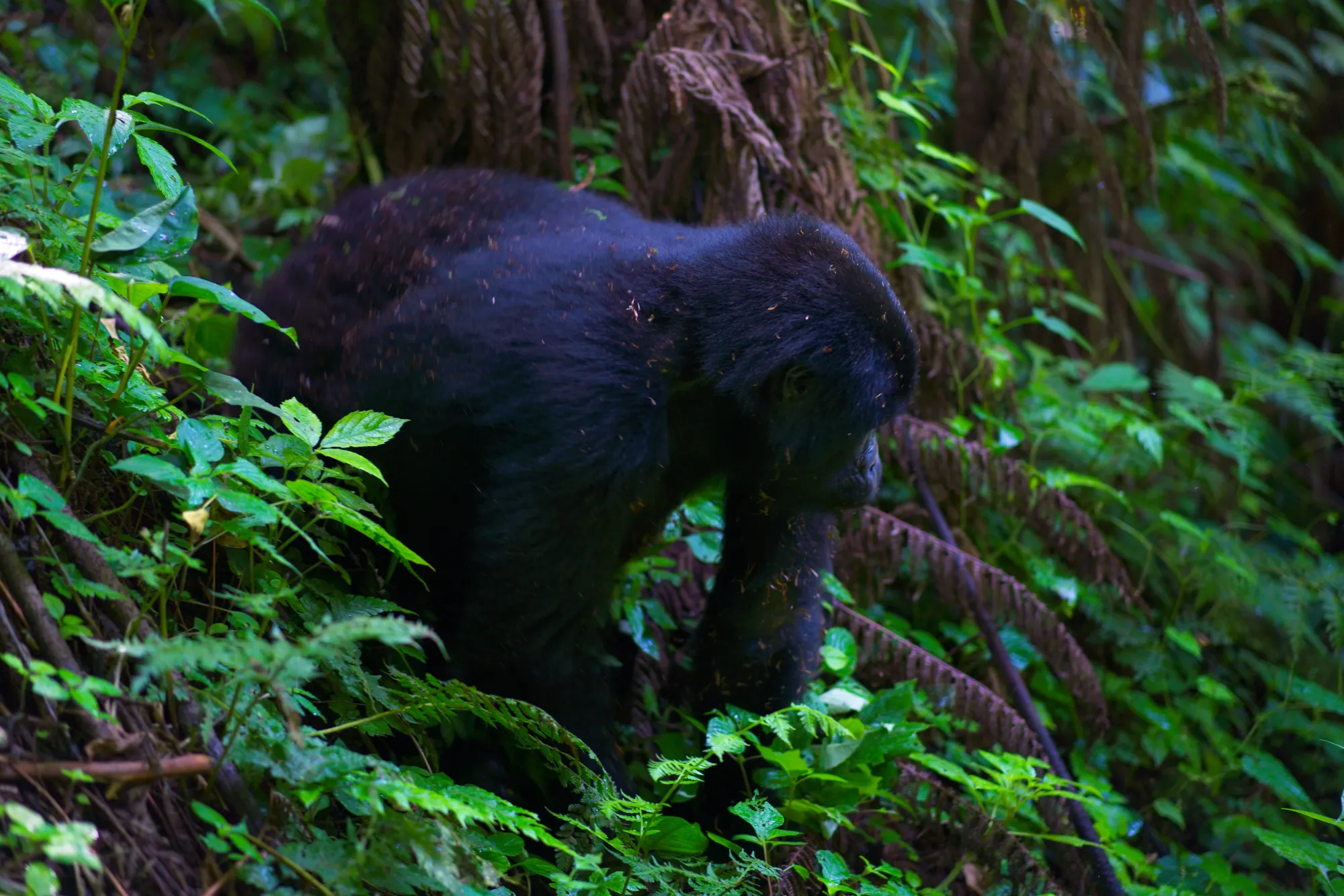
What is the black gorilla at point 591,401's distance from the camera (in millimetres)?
2426

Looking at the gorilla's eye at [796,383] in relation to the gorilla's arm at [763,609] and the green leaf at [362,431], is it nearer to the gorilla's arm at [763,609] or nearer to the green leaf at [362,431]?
the gorilla's arm at [763,609]

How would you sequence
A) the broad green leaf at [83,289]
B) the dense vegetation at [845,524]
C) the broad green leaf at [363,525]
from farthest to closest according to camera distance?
the broad green leaf at [363,525]
the dense vegetation at [845,524]
the broad green leaf at [83,289]

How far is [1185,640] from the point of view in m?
3.99

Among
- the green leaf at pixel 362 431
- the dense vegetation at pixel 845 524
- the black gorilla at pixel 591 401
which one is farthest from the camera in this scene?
the black gorilla at pixel 591 401

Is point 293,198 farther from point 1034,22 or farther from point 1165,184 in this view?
point 1165,184

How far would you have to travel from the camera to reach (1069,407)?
4.55 meters

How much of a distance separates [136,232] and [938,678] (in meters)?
2.48

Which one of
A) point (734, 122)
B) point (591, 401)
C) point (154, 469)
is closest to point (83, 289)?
point (154, 469)

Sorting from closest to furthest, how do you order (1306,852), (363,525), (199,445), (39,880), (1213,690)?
(39,880) → (199,445) → (363,525) → (1306,852) → (1213,690)

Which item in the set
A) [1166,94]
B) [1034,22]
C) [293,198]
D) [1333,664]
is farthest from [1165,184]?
[293,198]

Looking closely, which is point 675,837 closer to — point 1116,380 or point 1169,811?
point 1169,811

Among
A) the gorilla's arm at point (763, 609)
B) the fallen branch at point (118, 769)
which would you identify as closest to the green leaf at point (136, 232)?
the fallen branch at point (118, 769)

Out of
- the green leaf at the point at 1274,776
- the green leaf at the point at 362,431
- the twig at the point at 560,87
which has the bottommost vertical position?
the green leaf at the point at 1274,776

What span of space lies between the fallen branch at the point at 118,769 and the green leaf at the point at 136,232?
101cm
